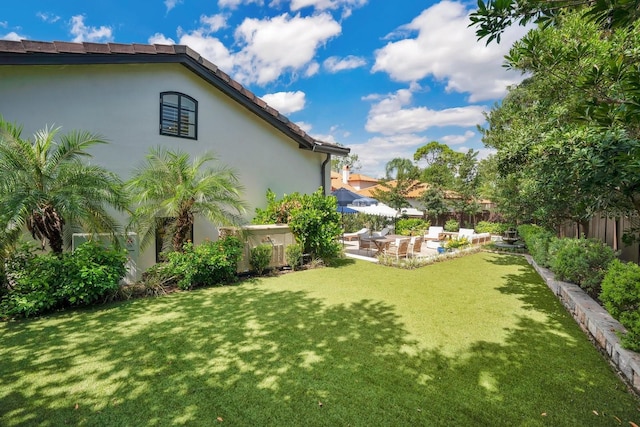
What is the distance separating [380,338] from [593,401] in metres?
2.82

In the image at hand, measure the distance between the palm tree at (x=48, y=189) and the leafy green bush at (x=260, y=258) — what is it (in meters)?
4.10

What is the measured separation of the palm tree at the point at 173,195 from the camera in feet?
27.1

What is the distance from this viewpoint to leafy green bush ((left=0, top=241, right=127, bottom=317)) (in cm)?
607

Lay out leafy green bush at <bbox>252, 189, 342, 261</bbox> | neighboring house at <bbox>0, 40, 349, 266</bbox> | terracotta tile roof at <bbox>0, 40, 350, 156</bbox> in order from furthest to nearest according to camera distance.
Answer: leafy green bush at <bbox>252, 189, 342, 261</bbox> < neighboring house at <bbox>0, 40, 349, 266</bbox> < terracotta tile roof at <bbox>0, 40, 350, 156</bbox>

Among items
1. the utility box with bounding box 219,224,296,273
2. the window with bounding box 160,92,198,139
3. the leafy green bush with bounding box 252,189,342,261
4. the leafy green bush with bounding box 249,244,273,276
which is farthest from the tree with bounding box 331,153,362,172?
the leafy green bush with bounding box 249,244,273,276

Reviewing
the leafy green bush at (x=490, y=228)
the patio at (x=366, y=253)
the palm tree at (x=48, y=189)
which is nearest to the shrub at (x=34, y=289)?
the palm tree at (x=48, y=189)

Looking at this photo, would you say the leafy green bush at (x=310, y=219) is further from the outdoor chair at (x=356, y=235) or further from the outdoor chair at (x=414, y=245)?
the outdoor chair at (x=356, y=235)

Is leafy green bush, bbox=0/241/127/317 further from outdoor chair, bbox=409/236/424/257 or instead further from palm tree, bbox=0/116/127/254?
outdoor chair, bbox=409/236/424/257

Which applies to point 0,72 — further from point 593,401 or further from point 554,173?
point 593,401

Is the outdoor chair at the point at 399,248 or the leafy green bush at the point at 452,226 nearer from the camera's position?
the outdoor chair at the point at 399,248

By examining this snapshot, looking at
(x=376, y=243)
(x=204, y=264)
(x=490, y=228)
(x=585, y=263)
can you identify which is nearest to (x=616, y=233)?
(x=585, y=263)

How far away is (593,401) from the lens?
11.9ft

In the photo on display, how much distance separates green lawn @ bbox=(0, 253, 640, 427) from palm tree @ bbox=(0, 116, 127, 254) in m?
2.03

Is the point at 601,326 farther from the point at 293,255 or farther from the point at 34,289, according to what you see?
the point at 34,289
